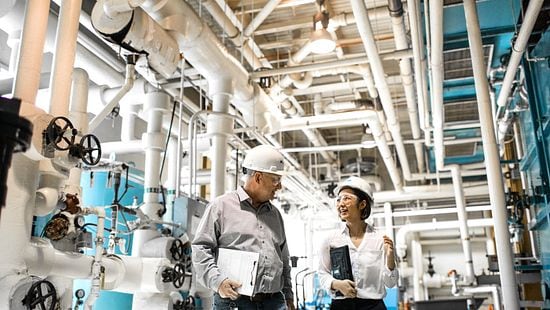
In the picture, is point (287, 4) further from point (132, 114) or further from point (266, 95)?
point (132, 114)

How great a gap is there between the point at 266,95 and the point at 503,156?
125 inches

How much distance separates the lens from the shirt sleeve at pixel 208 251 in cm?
197

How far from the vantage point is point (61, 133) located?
229 centimetres

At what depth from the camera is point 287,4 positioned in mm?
4293

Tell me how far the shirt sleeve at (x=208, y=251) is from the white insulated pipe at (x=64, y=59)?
96 cm

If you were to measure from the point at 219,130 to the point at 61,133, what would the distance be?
5.98 ft

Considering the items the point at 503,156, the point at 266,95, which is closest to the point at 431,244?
the point at 503,156

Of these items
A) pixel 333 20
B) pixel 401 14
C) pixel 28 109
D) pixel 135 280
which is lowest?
pixel 135 280

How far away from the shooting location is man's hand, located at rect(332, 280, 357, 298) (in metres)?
2.26

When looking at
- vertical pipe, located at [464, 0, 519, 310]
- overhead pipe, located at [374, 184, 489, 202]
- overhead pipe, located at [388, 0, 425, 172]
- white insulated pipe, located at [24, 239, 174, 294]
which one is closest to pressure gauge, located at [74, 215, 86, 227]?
white insulated pipe, located at [24, 239, 174, 294]

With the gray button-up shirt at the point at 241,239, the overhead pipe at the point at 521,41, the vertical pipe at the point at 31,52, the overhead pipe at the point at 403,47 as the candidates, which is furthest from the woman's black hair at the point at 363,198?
the overhead pipe at the point at 403,47

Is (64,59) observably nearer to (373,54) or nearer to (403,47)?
(373,54)

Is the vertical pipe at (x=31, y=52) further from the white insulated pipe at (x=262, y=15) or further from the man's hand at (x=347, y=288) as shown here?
the white insulated pipe at (x=262, y=15)

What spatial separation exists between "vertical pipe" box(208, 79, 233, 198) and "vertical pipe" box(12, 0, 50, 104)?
1655 mm
